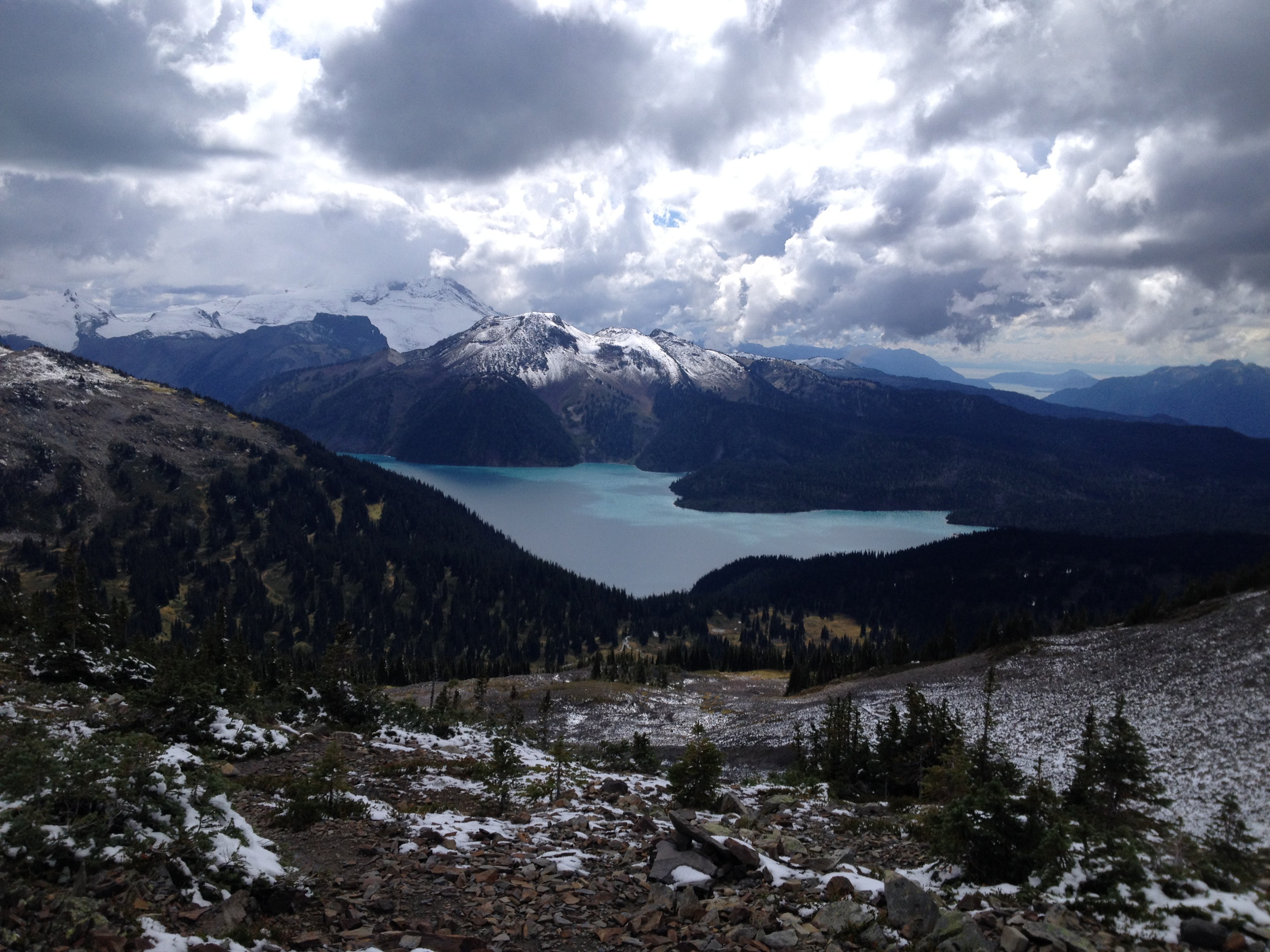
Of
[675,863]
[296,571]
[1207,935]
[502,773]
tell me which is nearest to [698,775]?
[502,773]

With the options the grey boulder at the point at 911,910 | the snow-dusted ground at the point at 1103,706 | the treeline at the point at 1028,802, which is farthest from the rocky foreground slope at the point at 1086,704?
the grey boulder at the point at 911,910

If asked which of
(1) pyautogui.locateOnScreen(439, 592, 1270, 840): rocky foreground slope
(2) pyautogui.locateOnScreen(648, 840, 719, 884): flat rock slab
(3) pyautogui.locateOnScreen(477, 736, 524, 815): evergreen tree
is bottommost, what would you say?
(1) pyautogui.locateOnScreen(439, 592, 1270, 840): rocky foreground slope

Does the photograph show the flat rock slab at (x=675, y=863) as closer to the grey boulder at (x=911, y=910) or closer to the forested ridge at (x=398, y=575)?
the grey boulder at (x=911, y=910)

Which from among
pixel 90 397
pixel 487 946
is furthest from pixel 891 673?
pixel 90 397

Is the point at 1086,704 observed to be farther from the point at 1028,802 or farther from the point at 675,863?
the point at 675,863

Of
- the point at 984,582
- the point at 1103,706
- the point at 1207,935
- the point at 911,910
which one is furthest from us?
the point at 984,582

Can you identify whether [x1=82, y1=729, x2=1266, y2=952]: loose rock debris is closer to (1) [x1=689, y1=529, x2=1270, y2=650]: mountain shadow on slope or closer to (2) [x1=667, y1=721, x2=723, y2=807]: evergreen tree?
(2) [x1=667, y1=721, x2=723, y2=807]: evergreen tree

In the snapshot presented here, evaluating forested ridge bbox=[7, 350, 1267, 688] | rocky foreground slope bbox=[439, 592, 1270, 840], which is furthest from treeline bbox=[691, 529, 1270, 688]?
rocky foreground slope bbox=[439, 592, 1270, 840]

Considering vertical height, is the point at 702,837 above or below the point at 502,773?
above
